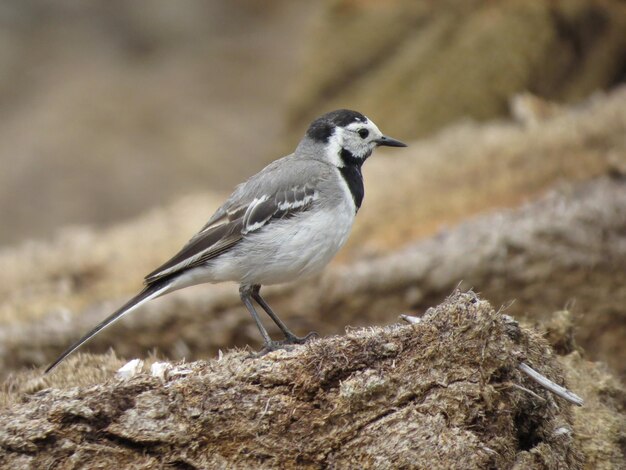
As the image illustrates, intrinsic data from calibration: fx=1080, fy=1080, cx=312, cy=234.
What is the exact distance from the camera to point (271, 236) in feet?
24.3

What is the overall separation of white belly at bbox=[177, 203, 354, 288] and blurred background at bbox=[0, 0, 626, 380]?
157 cm

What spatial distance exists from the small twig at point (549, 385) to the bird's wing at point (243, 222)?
2.43 meters

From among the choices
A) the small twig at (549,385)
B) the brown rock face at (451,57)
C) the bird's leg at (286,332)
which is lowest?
the small twig at (549,385)

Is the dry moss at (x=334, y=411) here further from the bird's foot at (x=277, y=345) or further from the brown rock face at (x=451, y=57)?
the brown rock face at (x=451, y=57)

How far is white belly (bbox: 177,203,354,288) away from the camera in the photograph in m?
7.30

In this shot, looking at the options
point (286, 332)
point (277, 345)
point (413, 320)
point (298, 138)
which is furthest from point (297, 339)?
point (298, 138)

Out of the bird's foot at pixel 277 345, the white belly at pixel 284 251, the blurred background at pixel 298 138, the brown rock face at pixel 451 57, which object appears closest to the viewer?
the bird's foot at pixel 277 345

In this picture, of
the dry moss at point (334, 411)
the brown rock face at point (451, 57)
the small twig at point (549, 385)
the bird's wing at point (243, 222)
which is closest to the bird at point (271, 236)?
the bird's wing at point (243, 222)

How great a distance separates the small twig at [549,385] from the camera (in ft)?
17.4

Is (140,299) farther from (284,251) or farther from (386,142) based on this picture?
(386,142)

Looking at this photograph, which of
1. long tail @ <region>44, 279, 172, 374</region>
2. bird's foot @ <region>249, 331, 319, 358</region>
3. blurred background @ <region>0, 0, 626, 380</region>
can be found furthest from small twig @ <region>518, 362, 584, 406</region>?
long tail @ <region>44, 279, 172, 374</region>

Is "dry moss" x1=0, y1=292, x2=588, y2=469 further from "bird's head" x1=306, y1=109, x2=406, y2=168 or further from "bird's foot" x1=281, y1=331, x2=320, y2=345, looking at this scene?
"bird's head" x1=306, y1=109, x2=406, y2=168

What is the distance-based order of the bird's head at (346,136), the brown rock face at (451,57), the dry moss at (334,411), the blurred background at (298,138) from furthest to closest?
the brown rock face at (451,57) < the blurred background at (298,138) < the bird's head at (346,136) < the dry moss at (334,411)

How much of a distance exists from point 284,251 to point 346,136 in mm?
1220
